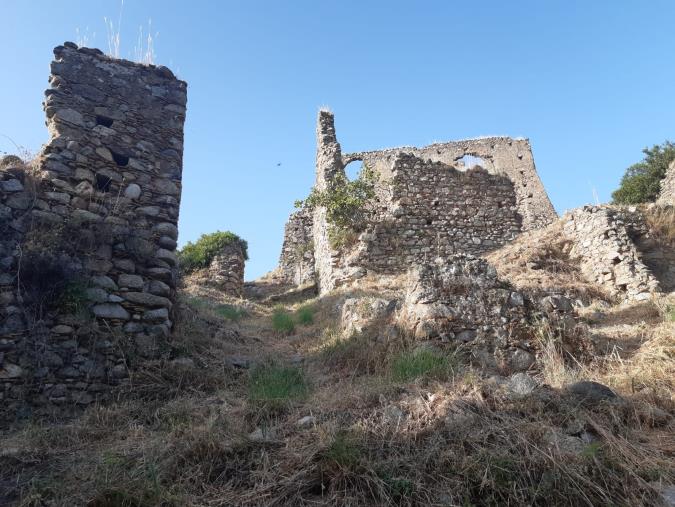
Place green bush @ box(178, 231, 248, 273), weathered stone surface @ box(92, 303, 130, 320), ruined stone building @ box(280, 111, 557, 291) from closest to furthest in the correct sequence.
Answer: weathered stone surface @ box(92, 303, 130, 320)
ruined stone building @ box(280, 111, 557, 291)
green bush @ box(178, 231, 248, 273)

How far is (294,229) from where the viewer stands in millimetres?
17797

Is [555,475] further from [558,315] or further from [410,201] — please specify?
[410,201]

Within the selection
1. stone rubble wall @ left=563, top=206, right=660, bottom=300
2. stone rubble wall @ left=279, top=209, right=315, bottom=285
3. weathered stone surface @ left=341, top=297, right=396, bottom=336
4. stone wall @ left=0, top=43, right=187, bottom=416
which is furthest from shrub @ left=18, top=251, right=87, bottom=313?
stone rubble wall @ left=279, top=209, right=315, bottom=285

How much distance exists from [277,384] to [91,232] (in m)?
2.50

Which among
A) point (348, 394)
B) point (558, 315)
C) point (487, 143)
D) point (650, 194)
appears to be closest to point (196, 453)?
point (348, 394)

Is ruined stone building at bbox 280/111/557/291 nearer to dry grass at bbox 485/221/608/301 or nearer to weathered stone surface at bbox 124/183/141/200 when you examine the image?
dry grass at bbox 485/221/608/301

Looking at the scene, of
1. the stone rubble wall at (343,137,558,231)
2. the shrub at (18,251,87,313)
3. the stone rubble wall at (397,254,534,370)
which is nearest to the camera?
the shrub at (18,251,87,313)

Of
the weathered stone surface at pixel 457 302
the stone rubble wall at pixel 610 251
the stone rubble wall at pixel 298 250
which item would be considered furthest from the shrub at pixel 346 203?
the weathered stone surface at pixel 457 302

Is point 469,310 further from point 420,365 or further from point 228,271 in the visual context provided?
point 228,271

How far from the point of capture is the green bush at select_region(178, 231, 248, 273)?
1436 cm

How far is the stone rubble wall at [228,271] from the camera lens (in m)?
13.7

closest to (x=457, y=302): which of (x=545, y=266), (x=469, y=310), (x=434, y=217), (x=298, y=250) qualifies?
(x=469, y=310)

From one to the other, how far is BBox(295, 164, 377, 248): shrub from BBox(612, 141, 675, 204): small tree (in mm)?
11759

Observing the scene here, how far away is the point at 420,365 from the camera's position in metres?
4.20
